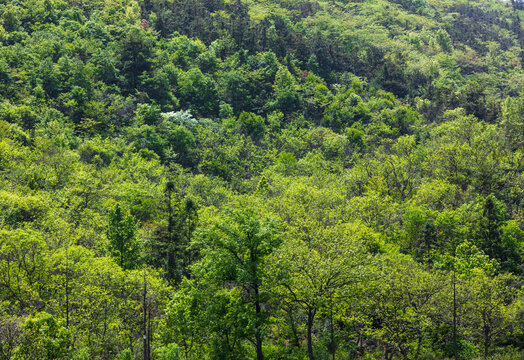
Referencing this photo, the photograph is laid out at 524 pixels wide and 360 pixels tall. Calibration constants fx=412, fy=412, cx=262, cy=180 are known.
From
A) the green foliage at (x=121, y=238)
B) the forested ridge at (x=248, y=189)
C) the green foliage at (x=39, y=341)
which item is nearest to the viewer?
the green foliage at (x=39, y=341)

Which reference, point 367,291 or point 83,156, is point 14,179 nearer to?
point 83,156

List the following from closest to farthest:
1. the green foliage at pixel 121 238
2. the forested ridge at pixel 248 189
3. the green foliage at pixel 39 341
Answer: the green foliage at pixel 39 341, the forested ridge at pixel 248 189, the green foliage at pixel 121 238

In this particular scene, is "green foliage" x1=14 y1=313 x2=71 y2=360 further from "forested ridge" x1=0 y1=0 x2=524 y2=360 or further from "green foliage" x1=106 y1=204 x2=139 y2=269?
"green foliage" x1=106 y1=204 x2=139 y2=269

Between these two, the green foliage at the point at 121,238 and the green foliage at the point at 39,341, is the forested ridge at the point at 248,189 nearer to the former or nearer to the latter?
the green foliage at the point at 39,341

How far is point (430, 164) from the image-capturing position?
61281 mm

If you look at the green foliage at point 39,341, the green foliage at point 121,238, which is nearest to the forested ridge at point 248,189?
the green foliage at point 39,341

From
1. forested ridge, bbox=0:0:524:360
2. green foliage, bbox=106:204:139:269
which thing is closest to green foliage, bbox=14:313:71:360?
forested ridge, bbox=0:0:524:360

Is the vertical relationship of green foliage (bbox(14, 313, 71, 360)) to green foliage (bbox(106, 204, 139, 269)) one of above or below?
above

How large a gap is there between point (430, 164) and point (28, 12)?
9341 cm

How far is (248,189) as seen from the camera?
72.8 metres

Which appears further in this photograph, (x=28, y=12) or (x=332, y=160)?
(x=28, y=12)

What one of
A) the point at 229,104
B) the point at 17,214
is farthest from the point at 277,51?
the point at 17,214

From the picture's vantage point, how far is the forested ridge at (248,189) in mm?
30500

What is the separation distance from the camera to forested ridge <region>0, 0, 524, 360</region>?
3050cm
